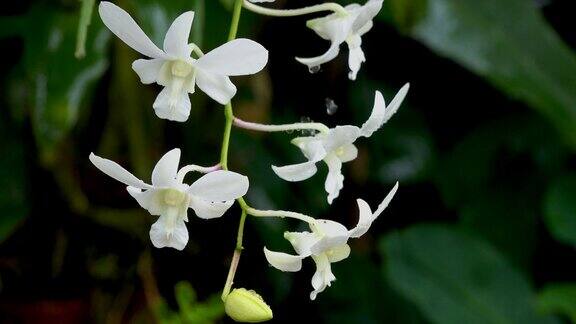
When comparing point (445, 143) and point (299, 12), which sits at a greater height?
point (299, 12)

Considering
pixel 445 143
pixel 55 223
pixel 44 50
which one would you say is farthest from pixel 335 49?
pixel 445 143

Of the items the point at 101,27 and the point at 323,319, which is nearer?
the point at 101,27

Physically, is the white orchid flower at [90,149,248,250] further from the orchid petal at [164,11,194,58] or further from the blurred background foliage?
the blurred background foliage

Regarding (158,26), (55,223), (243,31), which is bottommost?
(55,223)

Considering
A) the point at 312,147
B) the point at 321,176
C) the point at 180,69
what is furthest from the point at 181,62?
the point at 321,176

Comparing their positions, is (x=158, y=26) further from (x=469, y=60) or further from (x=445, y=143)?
(x=445, y=143)

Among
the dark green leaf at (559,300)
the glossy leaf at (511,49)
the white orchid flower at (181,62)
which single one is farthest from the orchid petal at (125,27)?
the dark green leaf at (559,300)
